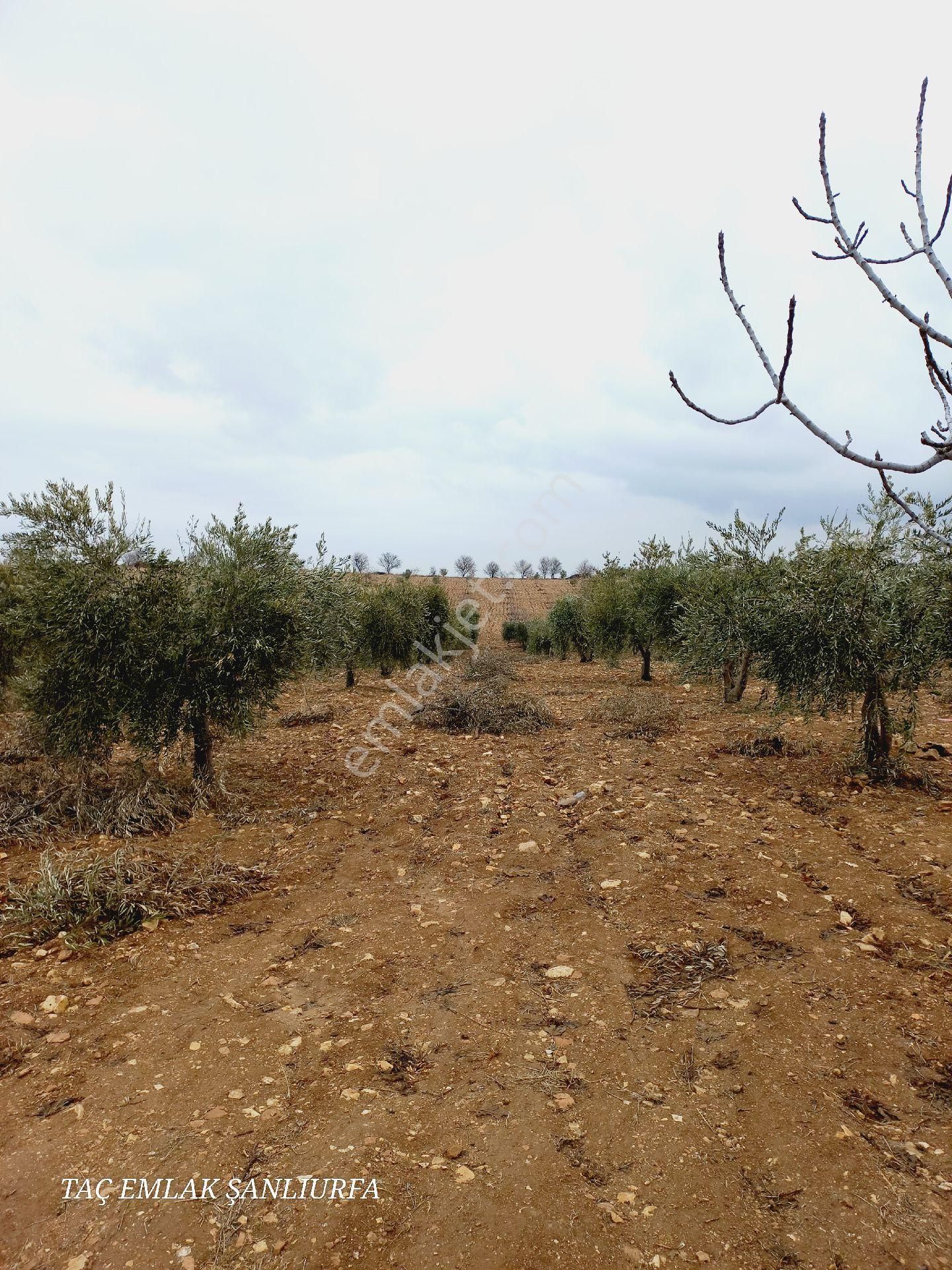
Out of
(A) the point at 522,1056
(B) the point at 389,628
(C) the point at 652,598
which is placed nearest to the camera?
(A) the point at 522,1056

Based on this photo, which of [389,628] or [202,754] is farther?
[389,628]

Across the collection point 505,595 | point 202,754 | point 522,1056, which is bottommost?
point 522,1056

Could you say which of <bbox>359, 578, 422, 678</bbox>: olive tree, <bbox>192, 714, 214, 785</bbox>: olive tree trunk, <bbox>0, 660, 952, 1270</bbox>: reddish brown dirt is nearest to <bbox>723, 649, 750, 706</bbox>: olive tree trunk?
<bbox>0, 660, 952, 1270</bbox>: reddish brown dirt

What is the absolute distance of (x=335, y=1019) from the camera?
4.20 metres

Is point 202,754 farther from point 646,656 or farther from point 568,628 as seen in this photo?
point 568,628

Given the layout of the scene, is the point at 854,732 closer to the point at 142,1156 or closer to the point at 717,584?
the point at 717,584

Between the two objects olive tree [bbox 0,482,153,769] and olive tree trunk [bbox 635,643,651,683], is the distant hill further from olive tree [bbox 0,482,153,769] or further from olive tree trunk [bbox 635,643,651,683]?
olive tree [bbox 0,482,153,769]

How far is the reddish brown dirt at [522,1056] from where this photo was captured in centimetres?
272

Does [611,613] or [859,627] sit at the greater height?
[611,613]

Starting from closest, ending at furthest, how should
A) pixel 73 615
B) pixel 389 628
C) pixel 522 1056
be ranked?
pixel 522 1056, pixel 73 615, pixel 389 628

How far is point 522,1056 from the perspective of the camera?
3.84 m

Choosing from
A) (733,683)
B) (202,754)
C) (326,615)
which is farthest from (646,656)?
Answer: (202,754)

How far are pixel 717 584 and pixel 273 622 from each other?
9793mm

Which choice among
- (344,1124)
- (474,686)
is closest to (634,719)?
(474,686)
